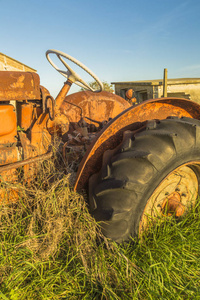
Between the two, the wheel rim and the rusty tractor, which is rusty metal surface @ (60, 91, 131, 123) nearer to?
the rusty tractor

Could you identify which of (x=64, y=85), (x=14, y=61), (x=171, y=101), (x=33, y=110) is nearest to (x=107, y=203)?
(x=171, y=101)

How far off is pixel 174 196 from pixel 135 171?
0.53 meters

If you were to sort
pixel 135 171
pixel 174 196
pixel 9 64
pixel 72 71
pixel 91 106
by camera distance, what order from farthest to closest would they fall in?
1. pixel 9 64
2. pixel 91 106
3. pixel 72 71
4. pixel 174 196
5. pixel 135 171

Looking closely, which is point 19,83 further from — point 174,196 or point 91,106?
point 174,196

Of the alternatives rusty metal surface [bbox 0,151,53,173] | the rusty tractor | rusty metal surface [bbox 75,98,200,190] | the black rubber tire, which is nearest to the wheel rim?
the rusty tractor

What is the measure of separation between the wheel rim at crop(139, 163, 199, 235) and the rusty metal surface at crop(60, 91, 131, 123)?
4.94ft

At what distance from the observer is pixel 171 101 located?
1749mm

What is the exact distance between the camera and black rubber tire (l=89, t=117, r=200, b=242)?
1.37 metres

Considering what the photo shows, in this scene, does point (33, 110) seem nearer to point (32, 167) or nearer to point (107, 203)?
point (32, 167)

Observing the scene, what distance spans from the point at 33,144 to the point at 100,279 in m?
1.12

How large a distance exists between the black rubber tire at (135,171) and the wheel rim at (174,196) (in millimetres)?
144

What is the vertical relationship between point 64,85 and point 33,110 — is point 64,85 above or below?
above

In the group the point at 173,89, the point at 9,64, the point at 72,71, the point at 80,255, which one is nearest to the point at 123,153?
the point at 80,255

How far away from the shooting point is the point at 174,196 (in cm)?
173
